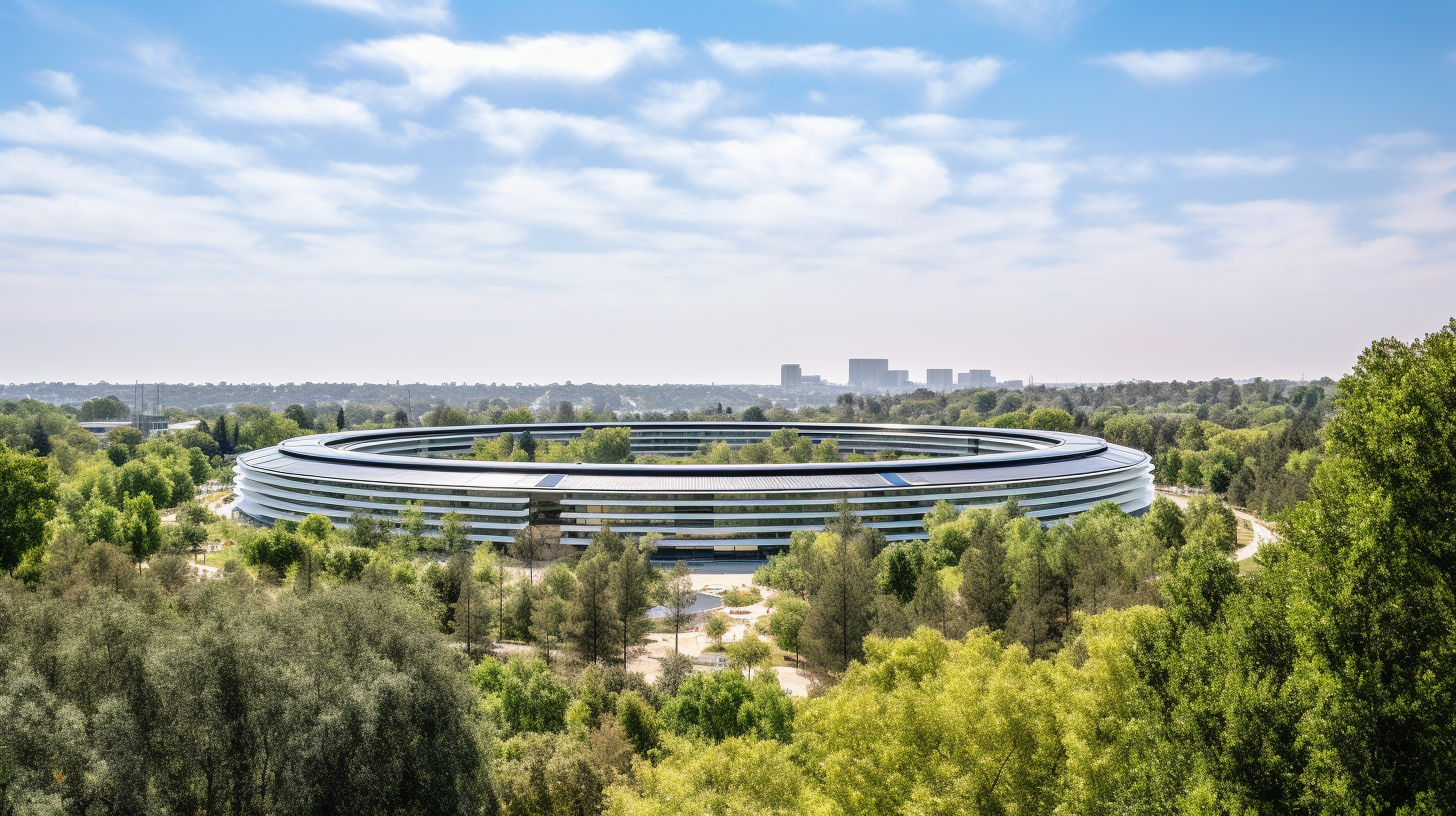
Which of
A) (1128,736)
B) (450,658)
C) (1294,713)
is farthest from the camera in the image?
(450,658)

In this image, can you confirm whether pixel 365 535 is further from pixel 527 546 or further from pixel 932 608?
pixel 932 608

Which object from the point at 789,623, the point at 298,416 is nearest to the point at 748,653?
the point at 789,623

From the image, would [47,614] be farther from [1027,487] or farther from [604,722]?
[1027,487]

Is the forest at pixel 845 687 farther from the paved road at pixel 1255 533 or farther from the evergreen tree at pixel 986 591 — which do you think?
the paved road at pixel 1255 533

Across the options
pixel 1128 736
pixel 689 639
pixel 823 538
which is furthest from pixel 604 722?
pixel 823 538

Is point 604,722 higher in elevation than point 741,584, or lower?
higher

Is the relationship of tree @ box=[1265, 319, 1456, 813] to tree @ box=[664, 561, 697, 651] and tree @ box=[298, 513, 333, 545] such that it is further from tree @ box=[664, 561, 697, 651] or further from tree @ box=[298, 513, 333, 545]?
tree @ box=[298, 513, 333, 545]

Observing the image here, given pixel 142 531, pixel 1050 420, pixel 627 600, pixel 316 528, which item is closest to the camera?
pixel 627 600
